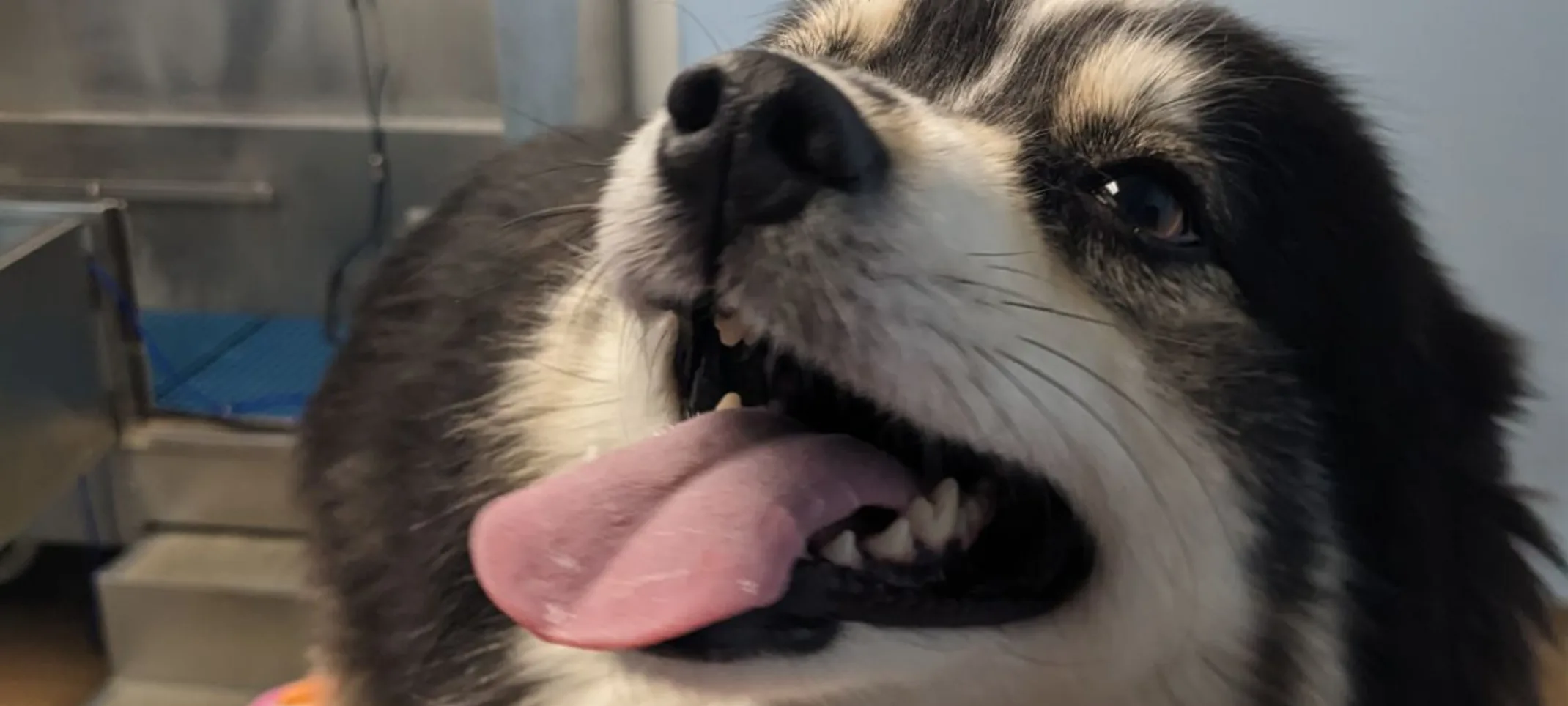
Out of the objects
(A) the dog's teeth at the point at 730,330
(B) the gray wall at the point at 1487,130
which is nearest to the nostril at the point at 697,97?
(A) the dog's teeth at the point at 730,330

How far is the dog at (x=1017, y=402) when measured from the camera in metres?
0.75

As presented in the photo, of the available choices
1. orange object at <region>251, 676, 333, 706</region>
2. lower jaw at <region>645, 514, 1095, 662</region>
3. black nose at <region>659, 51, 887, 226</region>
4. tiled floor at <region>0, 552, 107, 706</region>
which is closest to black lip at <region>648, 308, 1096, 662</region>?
lower jaw at <region>645, 514, 1095, 662</region>

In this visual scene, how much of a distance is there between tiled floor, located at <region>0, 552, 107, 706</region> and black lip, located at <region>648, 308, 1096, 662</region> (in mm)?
1717

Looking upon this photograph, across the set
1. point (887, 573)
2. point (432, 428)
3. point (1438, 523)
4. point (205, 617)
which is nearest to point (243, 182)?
point (205, 617)

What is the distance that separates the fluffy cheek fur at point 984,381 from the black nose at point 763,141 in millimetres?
15

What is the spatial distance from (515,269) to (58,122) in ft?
5.63

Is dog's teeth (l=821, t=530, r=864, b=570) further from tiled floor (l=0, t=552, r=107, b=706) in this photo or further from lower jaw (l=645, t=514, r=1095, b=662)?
tiled floor (l=0, t=552, r=107, b=706)

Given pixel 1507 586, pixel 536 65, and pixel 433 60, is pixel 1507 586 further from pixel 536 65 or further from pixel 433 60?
pixel 433 60

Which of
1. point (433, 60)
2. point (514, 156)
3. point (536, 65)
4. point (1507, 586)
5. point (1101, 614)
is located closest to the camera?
point (1101, 614)

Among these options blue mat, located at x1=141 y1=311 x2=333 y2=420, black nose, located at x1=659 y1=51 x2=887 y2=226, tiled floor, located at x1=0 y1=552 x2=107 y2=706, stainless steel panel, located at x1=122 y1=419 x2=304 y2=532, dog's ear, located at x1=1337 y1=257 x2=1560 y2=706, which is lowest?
tiled floor, located at x1=0 y1=552 x2=107 y2=706

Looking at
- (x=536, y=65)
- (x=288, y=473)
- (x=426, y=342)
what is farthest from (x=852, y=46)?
(x=288, y=473)

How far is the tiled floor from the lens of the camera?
2.15 meters

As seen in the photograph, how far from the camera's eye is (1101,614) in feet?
2.78

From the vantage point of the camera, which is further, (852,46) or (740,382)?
(852,46)
